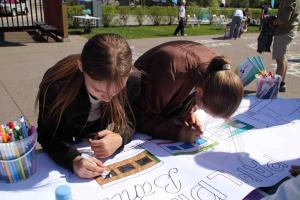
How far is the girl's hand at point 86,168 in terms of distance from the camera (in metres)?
1.42

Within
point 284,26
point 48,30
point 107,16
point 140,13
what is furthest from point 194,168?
point 140,13

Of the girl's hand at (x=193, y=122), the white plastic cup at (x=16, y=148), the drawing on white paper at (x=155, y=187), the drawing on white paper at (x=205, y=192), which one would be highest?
the white plastic cup at (x=16, y=148)

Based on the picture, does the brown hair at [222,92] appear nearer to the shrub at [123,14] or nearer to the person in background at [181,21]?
the person in background at [181,21]

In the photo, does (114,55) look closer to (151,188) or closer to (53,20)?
(151,188)

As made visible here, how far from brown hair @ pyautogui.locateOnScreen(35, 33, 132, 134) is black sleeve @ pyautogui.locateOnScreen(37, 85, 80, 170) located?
2 cm

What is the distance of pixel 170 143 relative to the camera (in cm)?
179

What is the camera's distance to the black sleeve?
1.48 metres

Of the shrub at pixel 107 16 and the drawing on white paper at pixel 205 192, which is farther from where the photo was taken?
the shrub at pixel 107 16

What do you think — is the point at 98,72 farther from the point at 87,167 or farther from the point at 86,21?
the point at 86,21

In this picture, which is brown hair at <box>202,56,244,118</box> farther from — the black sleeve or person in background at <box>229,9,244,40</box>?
person in background at <box>229,9,244,40</box>

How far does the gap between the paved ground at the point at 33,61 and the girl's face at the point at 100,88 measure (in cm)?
209

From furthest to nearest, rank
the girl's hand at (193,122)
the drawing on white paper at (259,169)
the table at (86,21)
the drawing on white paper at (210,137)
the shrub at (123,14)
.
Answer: the shrub at (123,14), the table at (86,21), the girl's hand at (193,122), the drawing on white paper at (210,137), the drawing on white paper at (259,169)

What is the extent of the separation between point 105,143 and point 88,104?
201 mm

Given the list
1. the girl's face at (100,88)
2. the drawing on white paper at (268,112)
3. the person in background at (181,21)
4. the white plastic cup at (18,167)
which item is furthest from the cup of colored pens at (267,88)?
the person in background at (181,21)
